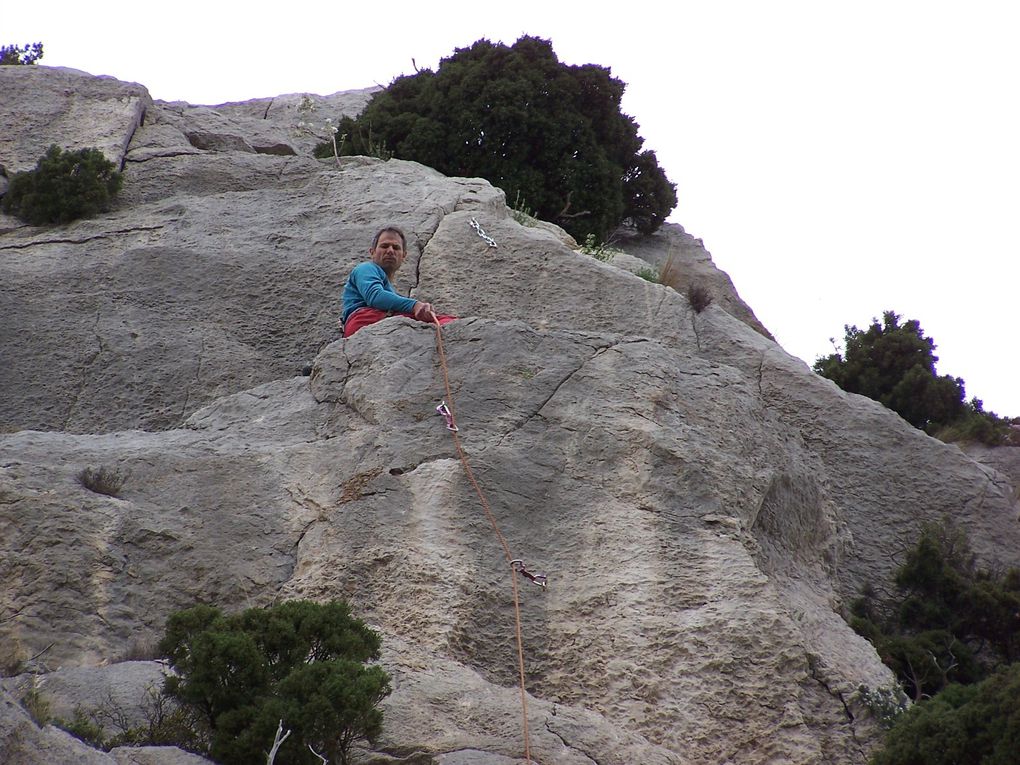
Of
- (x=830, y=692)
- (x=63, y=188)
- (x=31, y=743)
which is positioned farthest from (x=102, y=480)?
(x=63, y=188)

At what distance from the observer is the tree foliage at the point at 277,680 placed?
5.09 metres

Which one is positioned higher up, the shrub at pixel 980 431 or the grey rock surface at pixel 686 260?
the grey rock surface at pixel 686 260

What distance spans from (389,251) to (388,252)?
0.01 m

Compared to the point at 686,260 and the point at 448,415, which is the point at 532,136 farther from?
the point at 448,415

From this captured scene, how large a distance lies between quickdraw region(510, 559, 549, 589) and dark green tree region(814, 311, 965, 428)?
8115 millimetres

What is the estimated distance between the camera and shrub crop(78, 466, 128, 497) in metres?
7.46

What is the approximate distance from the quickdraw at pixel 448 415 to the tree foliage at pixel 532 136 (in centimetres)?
701

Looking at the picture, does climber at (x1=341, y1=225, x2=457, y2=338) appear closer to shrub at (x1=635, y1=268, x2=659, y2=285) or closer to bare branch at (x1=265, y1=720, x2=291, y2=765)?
shrub at (x1=635, y1=268, x2=659, y2=285)

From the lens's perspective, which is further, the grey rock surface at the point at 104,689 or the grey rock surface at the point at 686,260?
the grey rock surface at the point at 686,260

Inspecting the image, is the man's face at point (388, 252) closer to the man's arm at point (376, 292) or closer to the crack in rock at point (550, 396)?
the man's arm at point (376, 292)

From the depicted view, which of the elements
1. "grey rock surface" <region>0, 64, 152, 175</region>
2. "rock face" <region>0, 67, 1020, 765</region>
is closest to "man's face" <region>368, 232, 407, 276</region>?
"rock face" <region>0, 67, 1020, 765</region>

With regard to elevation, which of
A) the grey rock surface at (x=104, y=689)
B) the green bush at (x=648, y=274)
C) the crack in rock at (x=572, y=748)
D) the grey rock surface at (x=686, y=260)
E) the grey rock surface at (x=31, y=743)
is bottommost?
the grey rock surface at (x=104, y=689)

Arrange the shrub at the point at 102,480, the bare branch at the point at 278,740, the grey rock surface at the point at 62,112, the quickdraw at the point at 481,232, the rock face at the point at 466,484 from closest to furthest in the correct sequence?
the bare branch at the point at 278,740 < the rock face at the point at 466,484 < the shrub at the point at 102,480 < the quickdraw at the point at 481,232 < the grey rock surface at the point at 62,112

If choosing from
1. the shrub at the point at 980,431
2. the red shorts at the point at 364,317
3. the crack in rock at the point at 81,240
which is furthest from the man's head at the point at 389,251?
the shrub at the point at 980,431
